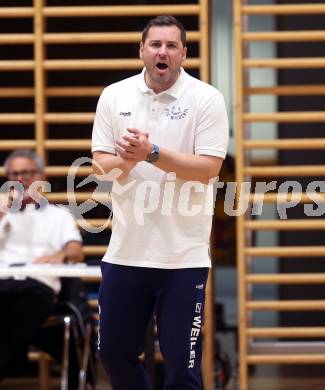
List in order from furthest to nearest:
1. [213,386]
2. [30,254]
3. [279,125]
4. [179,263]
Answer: [279,125], [213,386], [30,254], [179,263]

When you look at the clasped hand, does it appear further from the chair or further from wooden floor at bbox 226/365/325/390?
wooden floor at bbox 226/365/325/390

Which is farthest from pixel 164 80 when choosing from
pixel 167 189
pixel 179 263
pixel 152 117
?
pixel 179 263

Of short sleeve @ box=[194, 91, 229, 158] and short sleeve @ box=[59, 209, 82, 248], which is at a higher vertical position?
short sleeve @ box=[194, 91, 229, 158]

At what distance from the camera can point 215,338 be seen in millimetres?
6621

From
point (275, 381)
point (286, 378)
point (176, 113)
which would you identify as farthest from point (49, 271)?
point (286, 378)

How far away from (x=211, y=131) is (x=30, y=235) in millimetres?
2284

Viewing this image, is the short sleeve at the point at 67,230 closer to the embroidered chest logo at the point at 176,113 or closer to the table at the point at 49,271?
the table at the point at 49,271

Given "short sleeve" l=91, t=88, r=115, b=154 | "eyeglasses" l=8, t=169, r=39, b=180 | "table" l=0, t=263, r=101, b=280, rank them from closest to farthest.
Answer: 1. "short sleeve" l=91, t=88, r=115, b=154
2. "table" l=0, t=263, r=101, b=280
3. "eyeglasses" l=8, t=169, r=39, b=180

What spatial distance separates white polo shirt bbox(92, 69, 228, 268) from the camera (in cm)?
388

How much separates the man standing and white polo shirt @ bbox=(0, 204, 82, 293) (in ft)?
6.36

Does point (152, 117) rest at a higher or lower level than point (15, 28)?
lower

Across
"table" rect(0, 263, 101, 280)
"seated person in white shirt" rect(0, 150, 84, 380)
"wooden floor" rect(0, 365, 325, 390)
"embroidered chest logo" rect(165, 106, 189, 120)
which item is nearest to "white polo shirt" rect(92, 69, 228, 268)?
"embroidered chest logo" rect(165, 106, 189, 120)

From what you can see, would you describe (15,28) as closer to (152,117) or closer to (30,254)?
(30,254)

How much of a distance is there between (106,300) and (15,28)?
11.0ft
